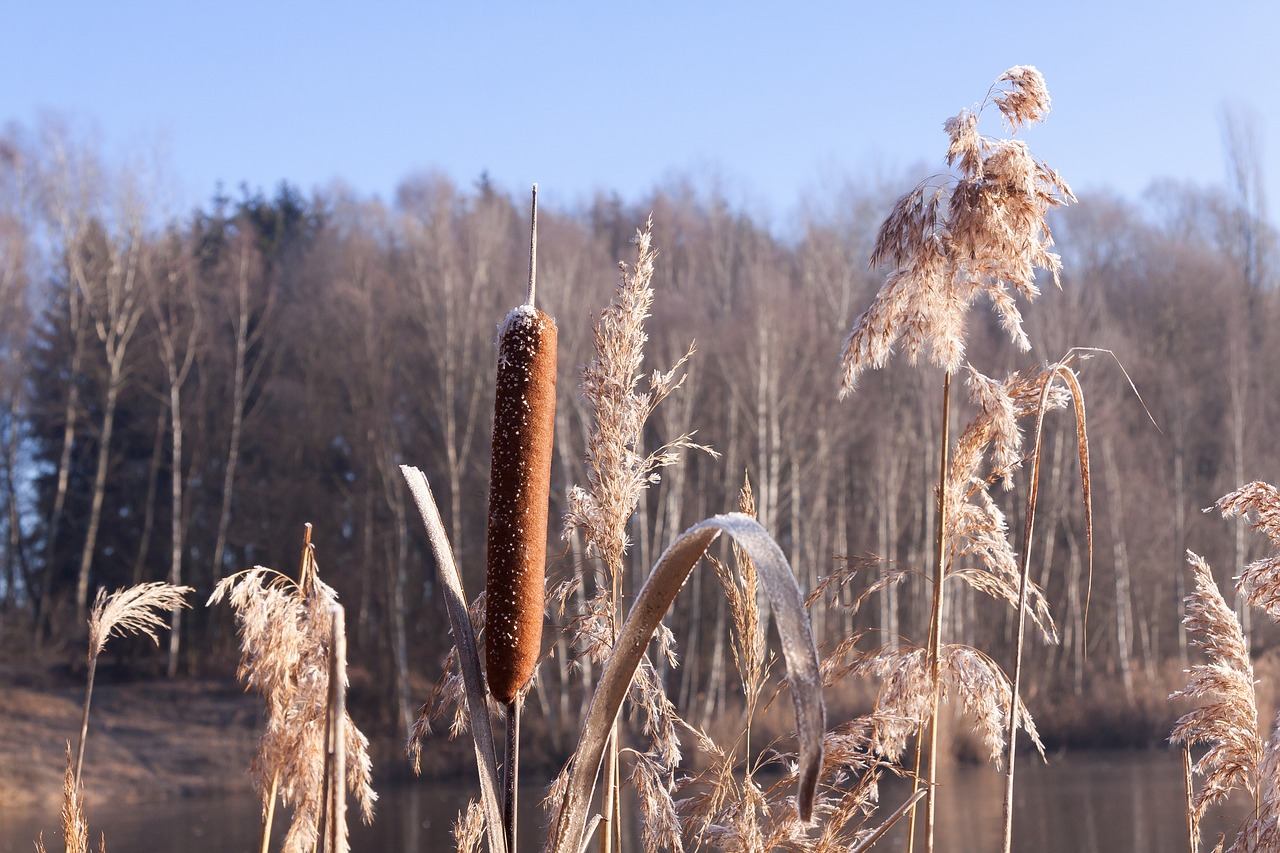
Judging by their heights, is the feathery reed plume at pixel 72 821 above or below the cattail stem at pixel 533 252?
below

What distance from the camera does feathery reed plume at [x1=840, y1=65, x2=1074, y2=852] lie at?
7.34 ft

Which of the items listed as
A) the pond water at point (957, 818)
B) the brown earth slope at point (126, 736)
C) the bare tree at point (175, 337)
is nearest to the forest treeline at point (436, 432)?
the bare tree at point (175, 337)

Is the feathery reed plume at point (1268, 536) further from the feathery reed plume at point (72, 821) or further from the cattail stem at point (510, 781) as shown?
the feathery reed plume at point (72, 821)

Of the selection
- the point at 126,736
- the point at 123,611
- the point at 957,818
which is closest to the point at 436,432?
the point at 126,736

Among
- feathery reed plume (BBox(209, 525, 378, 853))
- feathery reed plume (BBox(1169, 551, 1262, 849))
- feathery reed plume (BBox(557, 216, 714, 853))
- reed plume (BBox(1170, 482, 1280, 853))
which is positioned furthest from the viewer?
feathery reed plume (BBox(1169, 551, 1262, 849))

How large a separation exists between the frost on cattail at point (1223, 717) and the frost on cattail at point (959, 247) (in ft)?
3.00

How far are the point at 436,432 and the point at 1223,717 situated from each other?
2316cm

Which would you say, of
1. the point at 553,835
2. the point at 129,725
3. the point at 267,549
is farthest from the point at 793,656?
the point at 267,549

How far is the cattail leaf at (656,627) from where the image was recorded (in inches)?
41.6

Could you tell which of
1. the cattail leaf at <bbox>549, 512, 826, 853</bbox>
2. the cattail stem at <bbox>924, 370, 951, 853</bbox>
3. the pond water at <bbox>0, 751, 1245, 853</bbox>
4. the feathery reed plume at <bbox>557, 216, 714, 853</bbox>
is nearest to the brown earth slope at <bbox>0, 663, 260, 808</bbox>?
the pond water at <bbox>0, 751, 1245, 853</bbox>

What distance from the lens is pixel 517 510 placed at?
1398 millimetres

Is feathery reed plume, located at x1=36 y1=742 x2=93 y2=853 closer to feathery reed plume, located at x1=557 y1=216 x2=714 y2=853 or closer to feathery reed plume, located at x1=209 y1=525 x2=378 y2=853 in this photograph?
feathery reed plume, located at x1=209 y1=525 x2=378 y2=853

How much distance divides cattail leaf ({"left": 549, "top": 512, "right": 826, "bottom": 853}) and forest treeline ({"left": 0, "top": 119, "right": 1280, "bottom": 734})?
20603mm

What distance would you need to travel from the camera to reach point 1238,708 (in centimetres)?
265
